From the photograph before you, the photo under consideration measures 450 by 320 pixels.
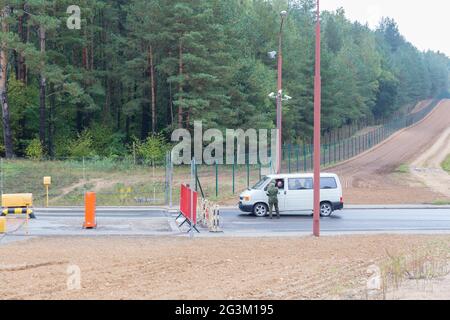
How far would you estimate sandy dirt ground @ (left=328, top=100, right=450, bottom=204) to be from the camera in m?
34.9

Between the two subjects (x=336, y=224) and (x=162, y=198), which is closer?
(x=336, y=224)

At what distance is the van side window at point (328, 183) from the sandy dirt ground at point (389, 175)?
7.09 m

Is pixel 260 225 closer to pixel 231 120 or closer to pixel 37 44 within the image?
pixel 231 120

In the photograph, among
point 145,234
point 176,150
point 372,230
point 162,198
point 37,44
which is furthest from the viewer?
point 37,44

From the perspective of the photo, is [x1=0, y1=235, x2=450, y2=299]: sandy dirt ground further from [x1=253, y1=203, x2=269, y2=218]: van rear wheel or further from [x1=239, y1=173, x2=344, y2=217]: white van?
[x1=253, y1=203, x2=269, y2=218]: van rear wheel

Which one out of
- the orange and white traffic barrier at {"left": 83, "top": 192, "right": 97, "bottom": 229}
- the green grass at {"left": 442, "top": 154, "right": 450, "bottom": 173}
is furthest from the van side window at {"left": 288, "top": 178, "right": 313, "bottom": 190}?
the green grass at {"left": 442, "top": 154, "right": 450, "bottom": 173}

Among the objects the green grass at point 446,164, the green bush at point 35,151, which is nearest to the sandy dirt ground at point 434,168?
the green grass at point 446,164

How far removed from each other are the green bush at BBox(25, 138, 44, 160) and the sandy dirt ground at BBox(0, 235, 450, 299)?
90.7 feet

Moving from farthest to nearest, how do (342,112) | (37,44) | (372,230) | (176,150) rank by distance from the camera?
(342,112) < (37,44) < (176,150) < (372,230)

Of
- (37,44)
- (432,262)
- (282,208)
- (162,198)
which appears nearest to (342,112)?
(37,44)

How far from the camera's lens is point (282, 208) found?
1036 inches

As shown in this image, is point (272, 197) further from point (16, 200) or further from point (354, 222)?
point (16, 200)

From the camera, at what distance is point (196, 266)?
1377cm

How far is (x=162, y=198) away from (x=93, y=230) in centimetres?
1255
